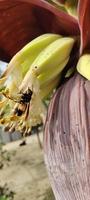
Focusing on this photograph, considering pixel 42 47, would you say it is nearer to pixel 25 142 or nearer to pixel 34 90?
pixel 34 90

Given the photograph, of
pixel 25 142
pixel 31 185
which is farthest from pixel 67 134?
pixel 25 142

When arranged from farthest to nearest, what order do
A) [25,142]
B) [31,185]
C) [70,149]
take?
[25,142]
[31,185]
[70,149]

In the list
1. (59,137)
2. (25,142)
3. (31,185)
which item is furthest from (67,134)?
(25,142)

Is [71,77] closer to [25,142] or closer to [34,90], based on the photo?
[34,90]

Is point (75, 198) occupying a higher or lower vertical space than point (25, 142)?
higher

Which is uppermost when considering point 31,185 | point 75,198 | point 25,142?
point 75,198

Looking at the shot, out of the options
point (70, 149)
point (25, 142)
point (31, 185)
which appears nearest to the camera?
point (70, 149)

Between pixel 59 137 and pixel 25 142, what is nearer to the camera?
pixel 59 137
